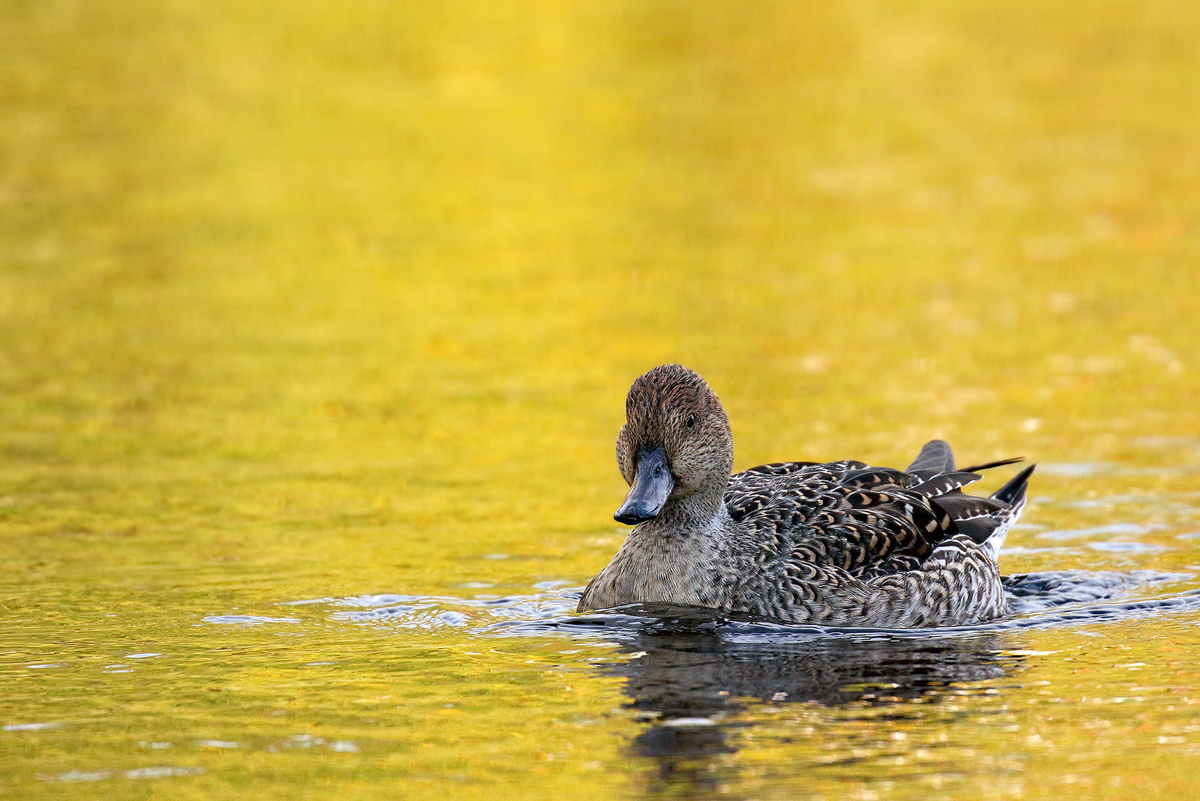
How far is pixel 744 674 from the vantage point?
9.31 metres

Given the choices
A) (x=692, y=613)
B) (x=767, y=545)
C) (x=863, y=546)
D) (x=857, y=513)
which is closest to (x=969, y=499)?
(x=857, y=513)

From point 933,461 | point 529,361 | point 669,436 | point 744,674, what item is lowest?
point 744,674

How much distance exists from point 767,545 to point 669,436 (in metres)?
0.91

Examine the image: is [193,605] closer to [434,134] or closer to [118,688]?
[118,688]

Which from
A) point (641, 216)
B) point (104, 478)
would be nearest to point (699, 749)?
point (104, 478)

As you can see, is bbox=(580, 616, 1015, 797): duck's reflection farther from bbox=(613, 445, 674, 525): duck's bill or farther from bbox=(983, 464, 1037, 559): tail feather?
bbox=(983, 464, 1037, 559): tail feather

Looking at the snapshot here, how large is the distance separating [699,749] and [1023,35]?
3057cm

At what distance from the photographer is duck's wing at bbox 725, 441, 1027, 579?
10516 mm

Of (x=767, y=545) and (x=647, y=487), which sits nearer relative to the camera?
(x=647, y=487)

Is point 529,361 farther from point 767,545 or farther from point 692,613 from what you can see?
point 692,613

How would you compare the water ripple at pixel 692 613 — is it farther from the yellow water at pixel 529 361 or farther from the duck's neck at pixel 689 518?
the duck's neck at pixel 689 518

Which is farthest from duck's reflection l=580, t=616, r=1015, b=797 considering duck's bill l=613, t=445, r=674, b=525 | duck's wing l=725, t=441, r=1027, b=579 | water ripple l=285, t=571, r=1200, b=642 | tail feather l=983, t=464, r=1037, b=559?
tail feather l=983, t=464, r=1037, b=559

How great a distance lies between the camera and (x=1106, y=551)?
38.7 feet

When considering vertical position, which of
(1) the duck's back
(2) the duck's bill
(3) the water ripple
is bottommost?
(3) the water ripple
